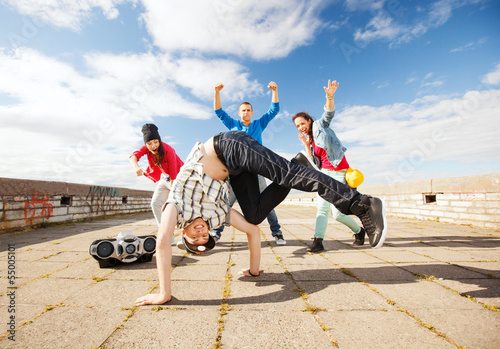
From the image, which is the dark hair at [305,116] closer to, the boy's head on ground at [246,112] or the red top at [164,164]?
the boy's head on ground at [246,112]

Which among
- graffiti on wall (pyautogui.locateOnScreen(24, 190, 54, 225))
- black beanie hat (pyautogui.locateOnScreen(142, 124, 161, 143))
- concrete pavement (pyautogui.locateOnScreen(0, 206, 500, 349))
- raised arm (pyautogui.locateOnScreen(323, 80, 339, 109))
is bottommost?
concrete pavement (pyautogui.locateOnScreen(0, 206, 500, 349))

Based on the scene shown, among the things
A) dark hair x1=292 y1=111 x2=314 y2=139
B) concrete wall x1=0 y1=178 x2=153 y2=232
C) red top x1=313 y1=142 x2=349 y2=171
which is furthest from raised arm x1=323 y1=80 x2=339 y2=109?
concrete wall x1=0 y1=178 x2=153 y2=232

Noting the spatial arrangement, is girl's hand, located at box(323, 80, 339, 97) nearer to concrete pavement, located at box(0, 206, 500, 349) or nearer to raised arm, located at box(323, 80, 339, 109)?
raised arm, located at box(323, 80, 339, 109)

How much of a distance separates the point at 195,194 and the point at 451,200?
6490mm

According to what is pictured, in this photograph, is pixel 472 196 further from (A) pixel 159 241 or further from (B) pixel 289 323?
(A) pixel 159 241

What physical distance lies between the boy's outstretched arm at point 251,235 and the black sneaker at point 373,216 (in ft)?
2.75

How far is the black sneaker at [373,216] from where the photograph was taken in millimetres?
1791

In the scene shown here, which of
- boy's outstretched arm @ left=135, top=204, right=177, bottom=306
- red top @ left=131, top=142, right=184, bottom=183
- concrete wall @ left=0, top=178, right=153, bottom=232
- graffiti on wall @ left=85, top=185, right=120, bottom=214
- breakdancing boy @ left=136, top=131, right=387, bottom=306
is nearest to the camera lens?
boy's outstretched arm @ left=135, top=204, right=177, bottom=306

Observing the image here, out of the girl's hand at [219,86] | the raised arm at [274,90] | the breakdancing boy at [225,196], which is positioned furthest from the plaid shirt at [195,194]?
the raised arm at [274,90]

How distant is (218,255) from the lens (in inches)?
121

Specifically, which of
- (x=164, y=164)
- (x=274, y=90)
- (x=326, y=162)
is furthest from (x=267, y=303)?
(x=274, y=90)

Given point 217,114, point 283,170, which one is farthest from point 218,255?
point 217,114

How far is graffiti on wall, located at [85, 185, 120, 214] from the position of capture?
808cm

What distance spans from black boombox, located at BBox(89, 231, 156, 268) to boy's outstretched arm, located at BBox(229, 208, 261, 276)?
1.16 meters
